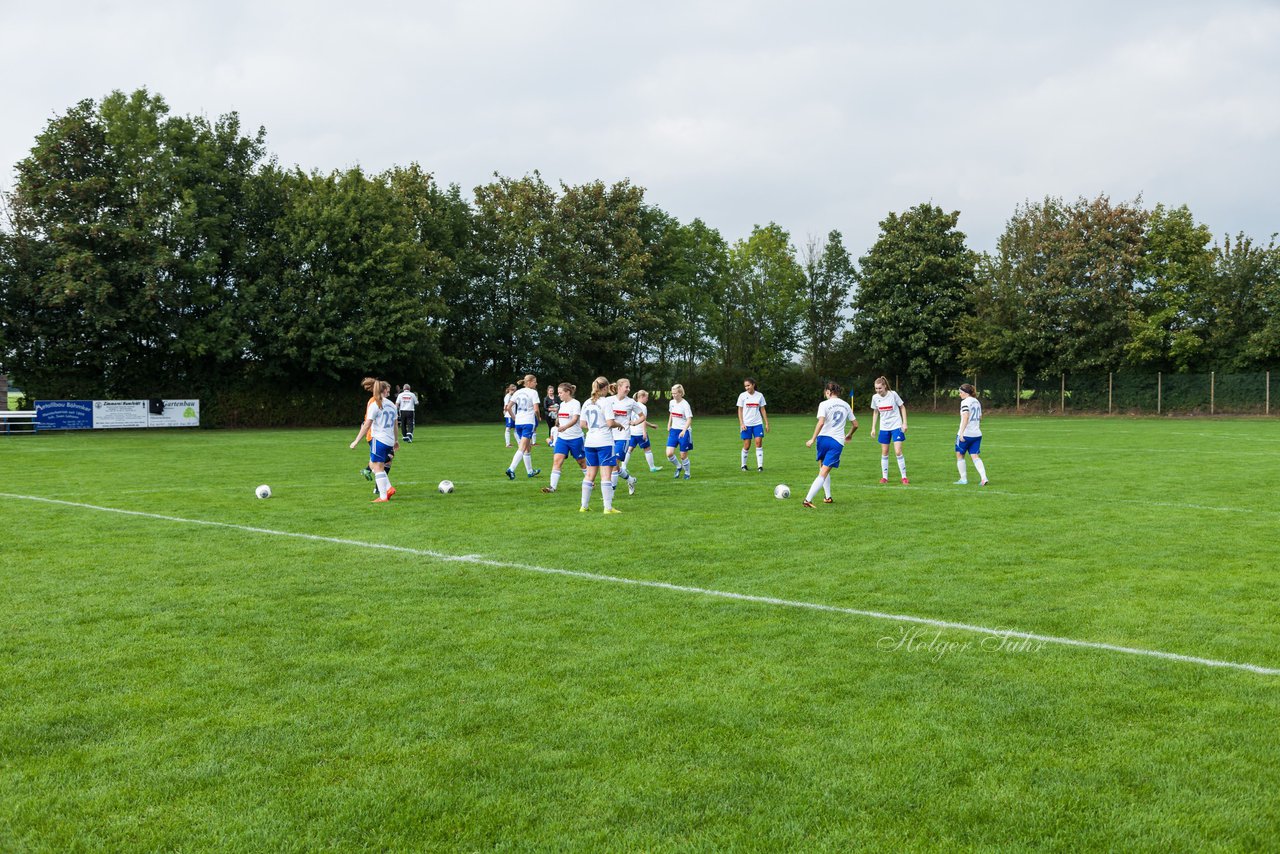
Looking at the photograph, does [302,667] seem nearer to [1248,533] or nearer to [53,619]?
[53,619]

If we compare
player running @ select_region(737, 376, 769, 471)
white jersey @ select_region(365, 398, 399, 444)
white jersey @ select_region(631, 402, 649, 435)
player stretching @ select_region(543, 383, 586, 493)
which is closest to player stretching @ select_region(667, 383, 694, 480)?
white jersey @ select_region(631, 402, 649, 435)

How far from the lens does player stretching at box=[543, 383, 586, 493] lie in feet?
49.0

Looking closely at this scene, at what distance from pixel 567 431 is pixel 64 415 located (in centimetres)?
3119

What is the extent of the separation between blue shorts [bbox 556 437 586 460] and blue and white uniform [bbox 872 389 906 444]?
5.52 metres

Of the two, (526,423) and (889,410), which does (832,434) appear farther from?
(526,423)

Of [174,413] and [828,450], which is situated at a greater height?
[174,413]

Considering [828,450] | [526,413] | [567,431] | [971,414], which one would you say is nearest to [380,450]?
[567,431]

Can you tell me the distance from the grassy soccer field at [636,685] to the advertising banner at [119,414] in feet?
98.4

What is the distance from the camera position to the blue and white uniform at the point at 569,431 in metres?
15.0

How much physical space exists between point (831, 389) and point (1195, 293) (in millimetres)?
49155

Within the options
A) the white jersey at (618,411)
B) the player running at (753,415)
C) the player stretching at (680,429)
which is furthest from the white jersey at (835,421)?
the player running at (753,415)

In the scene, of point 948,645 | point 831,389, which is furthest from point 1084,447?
point 948,645

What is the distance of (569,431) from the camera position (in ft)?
50.8

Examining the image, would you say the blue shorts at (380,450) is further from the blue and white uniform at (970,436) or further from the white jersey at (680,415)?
the blue and white uniform at (970,436)
